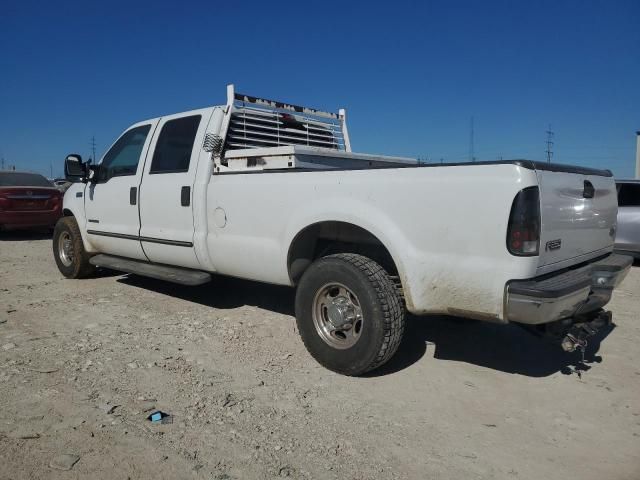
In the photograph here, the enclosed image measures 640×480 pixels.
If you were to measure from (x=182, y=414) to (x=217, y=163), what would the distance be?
243cm

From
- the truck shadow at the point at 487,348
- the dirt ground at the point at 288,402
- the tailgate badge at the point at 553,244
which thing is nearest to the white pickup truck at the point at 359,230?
the tailgate badge at the point at 553,244

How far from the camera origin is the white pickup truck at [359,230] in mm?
2922

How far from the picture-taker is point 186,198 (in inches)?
190

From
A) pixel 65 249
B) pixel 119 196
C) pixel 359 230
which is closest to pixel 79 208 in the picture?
pixel 65 249

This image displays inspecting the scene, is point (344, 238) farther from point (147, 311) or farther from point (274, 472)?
point (147, 311)

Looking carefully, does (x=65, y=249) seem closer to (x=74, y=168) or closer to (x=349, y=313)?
(x=74, y=168)

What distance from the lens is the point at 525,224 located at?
2.87m

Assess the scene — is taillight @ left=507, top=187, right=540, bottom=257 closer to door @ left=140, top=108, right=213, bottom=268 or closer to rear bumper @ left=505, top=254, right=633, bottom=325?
rear bumper @ left=505, top=254, right=633, bottom=325

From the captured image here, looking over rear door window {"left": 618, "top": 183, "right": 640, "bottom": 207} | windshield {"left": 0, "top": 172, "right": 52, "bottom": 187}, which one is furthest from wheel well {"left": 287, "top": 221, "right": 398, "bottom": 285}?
windshield {"left": 0, "top": 172, "right": 52, "bottom": 187}

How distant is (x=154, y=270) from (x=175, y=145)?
1301 mm

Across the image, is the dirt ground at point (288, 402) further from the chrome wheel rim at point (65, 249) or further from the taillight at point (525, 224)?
the chrome wheel rim at point (65, 249)

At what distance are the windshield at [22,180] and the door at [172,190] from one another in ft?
26.5

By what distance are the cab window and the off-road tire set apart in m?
0.89

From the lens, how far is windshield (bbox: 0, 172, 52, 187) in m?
11.7
